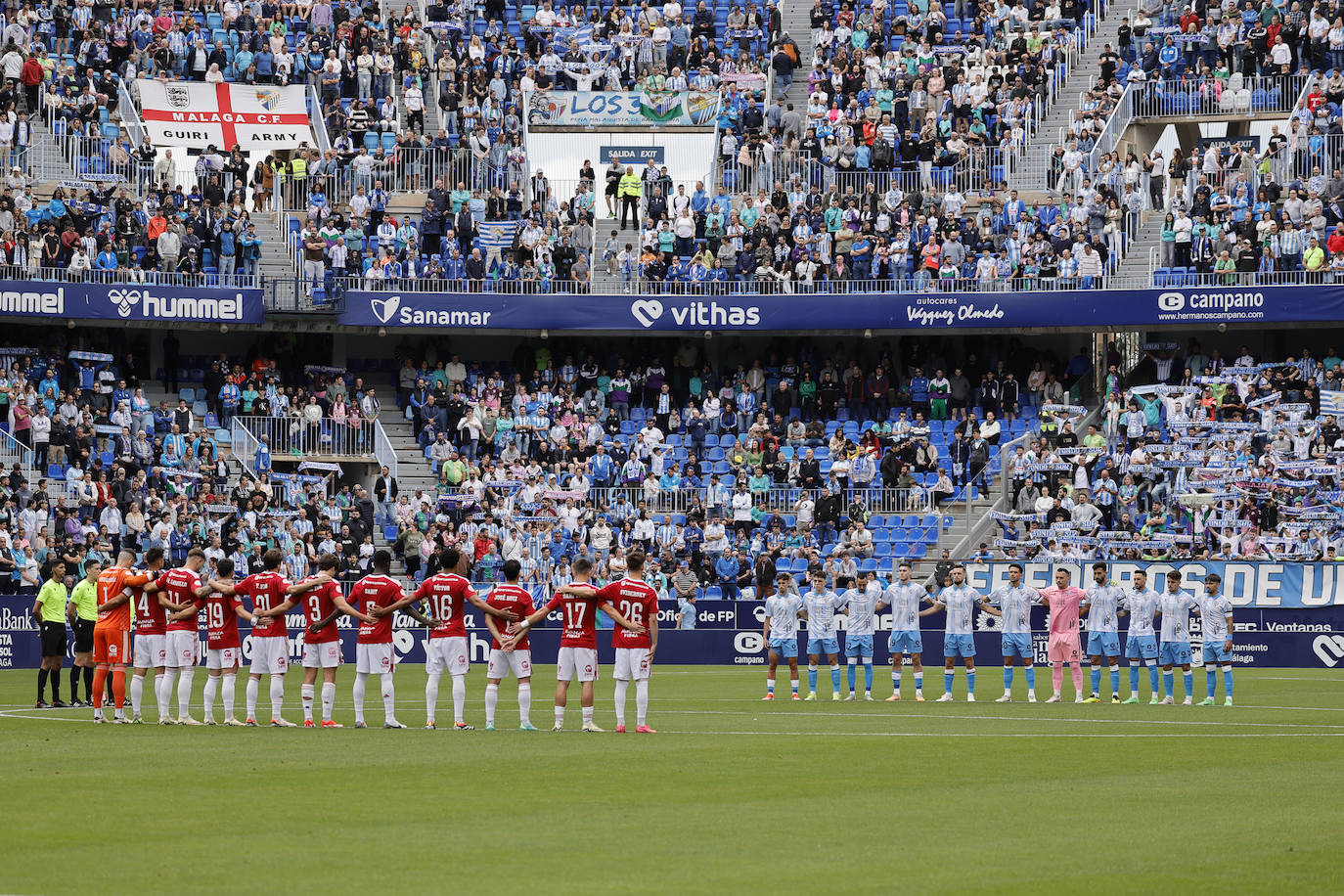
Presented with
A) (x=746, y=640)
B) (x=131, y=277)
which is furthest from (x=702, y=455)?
(x=131, y=277)

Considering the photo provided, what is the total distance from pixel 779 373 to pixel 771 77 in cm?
917

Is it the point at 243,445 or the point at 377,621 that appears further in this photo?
the point at 243,445

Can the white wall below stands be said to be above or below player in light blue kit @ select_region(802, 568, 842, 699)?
above

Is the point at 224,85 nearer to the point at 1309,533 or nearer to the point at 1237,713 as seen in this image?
the point at 1309,533

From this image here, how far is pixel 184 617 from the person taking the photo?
23031 mm

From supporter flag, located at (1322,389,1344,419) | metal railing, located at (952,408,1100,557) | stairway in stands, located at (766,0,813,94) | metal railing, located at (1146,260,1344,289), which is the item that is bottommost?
Result: metal railing, located at (952,408,1100,557)

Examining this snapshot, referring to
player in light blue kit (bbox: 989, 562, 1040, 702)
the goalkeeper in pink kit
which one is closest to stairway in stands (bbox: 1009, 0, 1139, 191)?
player in light blue kit (bbox: 989, 562, 1040, 702)

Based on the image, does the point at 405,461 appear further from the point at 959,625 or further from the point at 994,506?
the point at 959,625

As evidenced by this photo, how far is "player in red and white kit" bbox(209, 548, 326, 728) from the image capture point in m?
22.9

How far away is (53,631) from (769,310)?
23789 mm

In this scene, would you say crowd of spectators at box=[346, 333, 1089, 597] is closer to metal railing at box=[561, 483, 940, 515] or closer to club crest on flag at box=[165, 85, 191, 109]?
metal railing at box=[561, 483, 940, 515]

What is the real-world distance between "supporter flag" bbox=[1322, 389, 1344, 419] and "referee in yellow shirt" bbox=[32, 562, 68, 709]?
2803 cm

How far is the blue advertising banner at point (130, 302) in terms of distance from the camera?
146 feet

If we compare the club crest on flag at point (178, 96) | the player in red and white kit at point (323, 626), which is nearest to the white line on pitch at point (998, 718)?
the player in red and white kit at point (323, 626)
